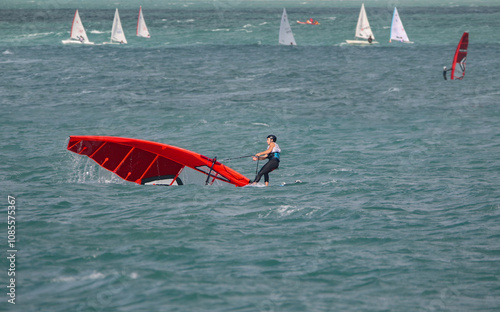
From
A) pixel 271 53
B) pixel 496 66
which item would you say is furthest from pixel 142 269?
pixel 271 53

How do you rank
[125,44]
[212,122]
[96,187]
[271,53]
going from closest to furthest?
[96,187]
[212,122]
[271,53]
[125,44]

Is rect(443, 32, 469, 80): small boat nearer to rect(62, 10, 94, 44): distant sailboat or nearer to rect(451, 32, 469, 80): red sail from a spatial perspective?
rect(451, 32, 469, 80): red sail

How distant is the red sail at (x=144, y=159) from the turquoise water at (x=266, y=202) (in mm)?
546

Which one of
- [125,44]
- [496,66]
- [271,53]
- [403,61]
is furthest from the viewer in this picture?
[125,44]

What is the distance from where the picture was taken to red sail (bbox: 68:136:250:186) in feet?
78.2

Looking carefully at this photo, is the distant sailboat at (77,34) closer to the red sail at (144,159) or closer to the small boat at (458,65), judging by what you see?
the small boat at (458,65)

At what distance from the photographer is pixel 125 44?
308ft

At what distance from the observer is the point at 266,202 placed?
22547mm

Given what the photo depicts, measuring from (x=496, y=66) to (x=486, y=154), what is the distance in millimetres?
38434

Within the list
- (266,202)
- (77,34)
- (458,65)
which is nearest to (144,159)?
(266,202)

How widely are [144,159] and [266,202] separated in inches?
202

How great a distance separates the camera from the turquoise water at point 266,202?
1568cm

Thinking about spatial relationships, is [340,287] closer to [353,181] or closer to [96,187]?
[353,181]

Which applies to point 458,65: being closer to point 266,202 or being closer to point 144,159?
point 266,202
